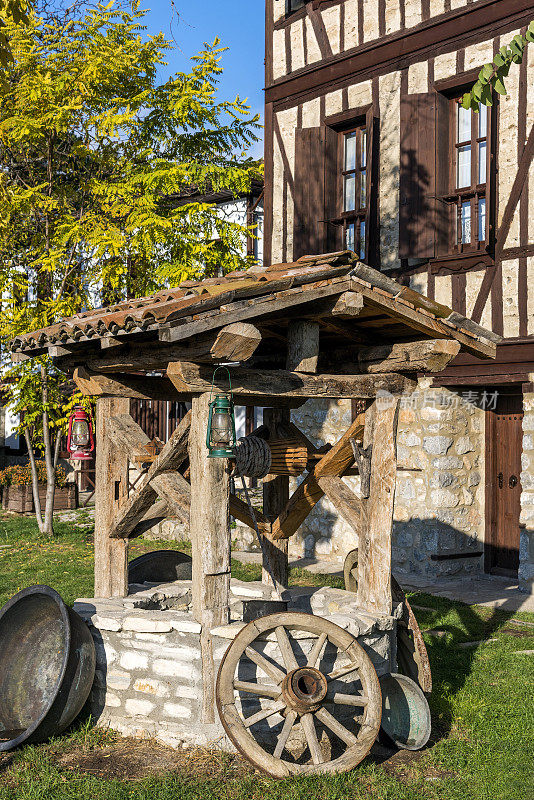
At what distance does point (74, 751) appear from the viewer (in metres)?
4.66

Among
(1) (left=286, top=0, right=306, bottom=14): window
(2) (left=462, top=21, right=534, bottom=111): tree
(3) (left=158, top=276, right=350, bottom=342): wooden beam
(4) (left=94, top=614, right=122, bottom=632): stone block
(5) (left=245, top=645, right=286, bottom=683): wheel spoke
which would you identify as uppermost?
(1) (left=286, top=0, right=306, bottom=14): window

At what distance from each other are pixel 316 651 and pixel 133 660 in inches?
45.3

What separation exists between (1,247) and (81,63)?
109 inches

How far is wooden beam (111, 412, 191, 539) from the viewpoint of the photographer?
510cm

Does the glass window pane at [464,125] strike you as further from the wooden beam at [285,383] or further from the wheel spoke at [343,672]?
the wheel spoke at [343,672]

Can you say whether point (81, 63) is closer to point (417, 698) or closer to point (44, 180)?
point (44, 180)

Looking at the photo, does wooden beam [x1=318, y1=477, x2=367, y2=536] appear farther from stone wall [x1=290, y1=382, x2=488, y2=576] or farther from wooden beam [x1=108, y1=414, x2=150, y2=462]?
stone wall [x1=290, y1=382, x2=488, y2=576]

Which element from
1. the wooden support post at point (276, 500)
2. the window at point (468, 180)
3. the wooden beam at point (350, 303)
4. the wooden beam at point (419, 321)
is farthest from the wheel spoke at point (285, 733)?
the window at point (468, 180)

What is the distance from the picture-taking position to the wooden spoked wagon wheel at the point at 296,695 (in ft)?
14.1

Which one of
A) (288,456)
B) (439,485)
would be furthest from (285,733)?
(439,485)

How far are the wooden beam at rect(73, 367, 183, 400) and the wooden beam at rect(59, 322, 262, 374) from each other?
7cm

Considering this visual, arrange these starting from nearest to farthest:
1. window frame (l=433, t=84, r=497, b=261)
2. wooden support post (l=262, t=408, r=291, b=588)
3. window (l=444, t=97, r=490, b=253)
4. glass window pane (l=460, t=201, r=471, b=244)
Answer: wooden support post (l=262, t=408, r=291, b=588) < window frame (l=433, t=84, r=497, b=261) < window (l=444, t=97, r=490, b=253) < glass window pane (l=460, t=201, r=471, b=244)

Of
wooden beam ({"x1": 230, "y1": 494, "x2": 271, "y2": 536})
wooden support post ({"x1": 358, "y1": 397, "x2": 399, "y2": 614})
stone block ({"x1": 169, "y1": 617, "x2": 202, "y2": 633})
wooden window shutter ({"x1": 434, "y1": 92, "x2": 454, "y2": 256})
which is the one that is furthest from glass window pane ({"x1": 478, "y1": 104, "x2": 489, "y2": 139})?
stone block ({"x1": 169, "y1": 617, "x2": 202, "y2": 633})

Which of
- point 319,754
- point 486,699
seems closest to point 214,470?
point 319,754
